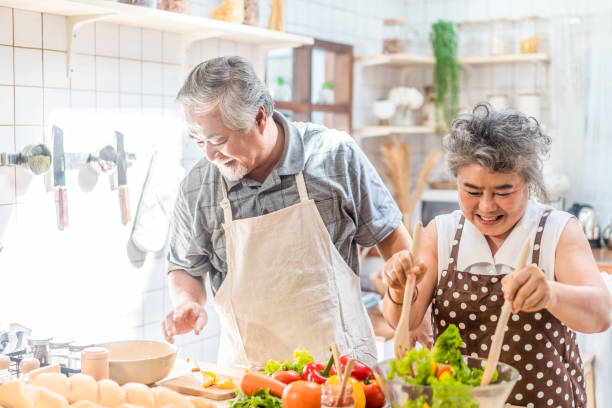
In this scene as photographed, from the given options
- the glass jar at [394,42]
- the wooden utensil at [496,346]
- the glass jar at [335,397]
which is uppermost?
the glass jar at [394,42]

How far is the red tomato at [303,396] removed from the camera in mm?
1321

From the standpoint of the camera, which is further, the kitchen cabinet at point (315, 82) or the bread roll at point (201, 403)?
the kitchen cabinet at point (315, 82)

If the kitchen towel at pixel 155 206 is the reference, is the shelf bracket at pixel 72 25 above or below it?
above

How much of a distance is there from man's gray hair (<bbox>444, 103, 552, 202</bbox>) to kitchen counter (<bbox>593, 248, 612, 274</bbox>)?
1.98m

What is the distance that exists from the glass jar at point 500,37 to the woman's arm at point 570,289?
283 centimetres

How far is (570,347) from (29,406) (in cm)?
119

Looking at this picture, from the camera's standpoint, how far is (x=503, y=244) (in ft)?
5.57

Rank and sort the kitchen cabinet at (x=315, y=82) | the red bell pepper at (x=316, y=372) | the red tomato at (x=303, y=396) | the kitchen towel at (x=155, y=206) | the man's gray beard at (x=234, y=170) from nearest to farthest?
the red tomato at (x=303, y=396) < the red bell pepper at (x=316, y=372) < the man's gray beard at (x=234, y=170) < the kitchen towel at (x=155, y=206) < the kitchen cabinet at (x=315, y=82)

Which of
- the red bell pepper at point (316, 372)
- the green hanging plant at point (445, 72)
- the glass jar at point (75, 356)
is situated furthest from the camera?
the green hanging plant at point (445, 72)

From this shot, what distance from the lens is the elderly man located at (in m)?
1.89

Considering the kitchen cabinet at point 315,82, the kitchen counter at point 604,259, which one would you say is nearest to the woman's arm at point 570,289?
the kitchen counter at point 604,259

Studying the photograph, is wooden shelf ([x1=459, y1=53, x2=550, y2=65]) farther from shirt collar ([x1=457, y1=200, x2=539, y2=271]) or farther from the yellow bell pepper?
the yellow bell pepper

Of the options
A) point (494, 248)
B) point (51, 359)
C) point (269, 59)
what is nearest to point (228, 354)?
point (51, 359)

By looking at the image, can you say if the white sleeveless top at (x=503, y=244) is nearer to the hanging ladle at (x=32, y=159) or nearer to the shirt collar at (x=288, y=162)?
the shirt collar at (x=288, y=162)
